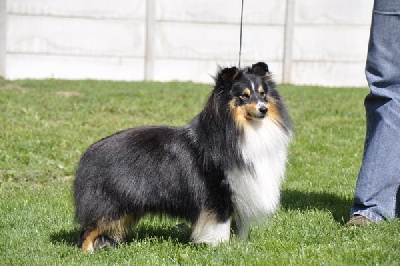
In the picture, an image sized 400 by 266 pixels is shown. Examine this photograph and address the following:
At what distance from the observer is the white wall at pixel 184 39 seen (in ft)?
52.3

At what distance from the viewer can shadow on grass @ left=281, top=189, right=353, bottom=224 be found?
19.6 ft

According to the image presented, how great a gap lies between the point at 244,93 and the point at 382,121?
121 centimetres

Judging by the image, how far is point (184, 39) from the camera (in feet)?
54.5

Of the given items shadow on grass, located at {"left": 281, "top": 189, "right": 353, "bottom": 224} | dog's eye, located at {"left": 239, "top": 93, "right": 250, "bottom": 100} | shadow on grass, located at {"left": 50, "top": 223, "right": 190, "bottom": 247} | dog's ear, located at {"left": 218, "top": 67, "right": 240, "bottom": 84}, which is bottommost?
shadow on grass, located at {"left": 50, "top": 223, "right": 190, "bottom": 247}

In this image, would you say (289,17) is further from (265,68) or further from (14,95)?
(265,68)

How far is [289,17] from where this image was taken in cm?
1669

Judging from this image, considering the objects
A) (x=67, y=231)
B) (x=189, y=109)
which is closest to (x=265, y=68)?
(x=67, y=231)

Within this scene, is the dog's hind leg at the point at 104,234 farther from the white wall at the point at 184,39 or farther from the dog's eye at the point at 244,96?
the white wall at the point at 184,39

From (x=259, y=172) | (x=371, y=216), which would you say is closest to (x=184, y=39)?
(x=371, y=216)

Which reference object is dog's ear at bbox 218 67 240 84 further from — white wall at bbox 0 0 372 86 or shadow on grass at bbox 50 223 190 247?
white wall at bbox 0 0 372 86

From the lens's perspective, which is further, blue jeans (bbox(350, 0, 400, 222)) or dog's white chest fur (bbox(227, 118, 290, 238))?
blue jeans (bbox(350, 0, 400, 222))

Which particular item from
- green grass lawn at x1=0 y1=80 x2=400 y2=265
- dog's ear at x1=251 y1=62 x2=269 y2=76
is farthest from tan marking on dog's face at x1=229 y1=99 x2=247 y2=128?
green grass lawn at x1=0 y1=80 x2=400 y2=265

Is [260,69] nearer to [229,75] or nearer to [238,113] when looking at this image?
[229,75]

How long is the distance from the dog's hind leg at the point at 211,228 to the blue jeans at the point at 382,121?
1164 mm
